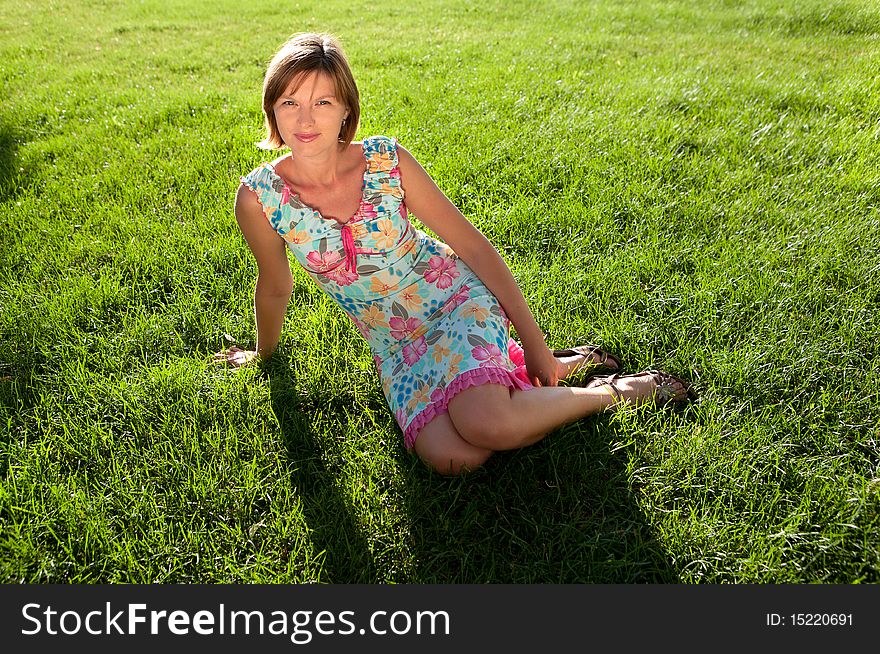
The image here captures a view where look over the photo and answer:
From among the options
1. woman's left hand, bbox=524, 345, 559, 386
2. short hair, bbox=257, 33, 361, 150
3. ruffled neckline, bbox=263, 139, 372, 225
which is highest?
short hair, bbox=257, 33, 361, 150

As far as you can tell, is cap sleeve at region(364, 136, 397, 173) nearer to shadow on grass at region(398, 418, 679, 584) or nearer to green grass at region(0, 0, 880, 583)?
green grass at region(0, 0, 880, 583)

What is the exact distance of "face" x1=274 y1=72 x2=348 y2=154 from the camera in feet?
8.01

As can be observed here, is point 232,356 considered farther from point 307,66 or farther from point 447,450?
point 307,66

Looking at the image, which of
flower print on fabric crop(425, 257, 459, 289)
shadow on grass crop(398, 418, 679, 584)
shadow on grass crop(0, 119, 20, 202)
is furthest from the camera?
shadow on grass crop(0, 119, 20, 202)

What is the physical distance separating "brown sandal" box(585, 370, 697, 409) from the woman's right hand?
→ 53.9 inches

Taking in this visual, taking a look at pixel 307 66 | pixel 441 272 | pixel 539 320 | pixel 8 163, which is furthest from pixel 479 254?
pixel 8 163

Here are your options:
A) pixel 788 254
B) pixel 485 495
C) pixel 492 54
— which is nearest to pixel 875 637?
pixel 485 495

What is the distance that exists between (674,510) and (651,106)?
414 cm

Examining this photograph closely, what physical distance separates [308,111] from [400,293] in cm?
74

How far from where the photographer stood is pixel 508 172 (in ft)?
15.2

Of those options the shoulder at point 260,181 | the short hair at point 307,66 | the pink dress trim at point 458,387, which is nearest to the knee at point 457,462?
the pink dress trim at point 458,387

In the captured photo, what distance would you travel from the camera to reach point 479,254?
2.73 meters

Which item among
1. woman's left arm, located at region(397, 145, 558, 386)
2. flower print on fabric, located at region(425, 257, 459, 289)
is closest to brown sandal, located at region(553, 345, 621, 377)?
woman's left arm, located at region(397, 145, 558, 386)

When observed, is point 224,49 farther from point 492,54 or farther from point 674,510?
point 674,510
